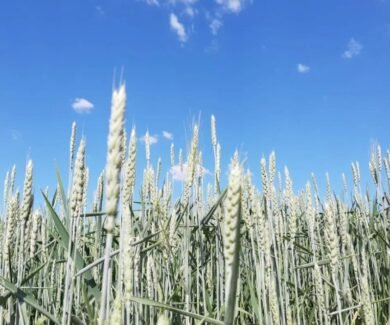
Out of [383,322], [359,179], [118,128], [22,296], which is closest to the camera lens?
[118,128]

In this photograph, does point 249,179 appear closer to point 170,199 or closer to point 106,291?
point 170,199

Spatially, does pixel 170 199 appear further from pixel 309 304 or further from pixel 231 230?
pixel 231 230

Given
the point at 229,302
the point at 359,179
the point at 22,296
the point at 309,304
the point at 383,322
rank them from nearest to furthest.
A: 1. the point at 229,302
2. the point at 22,296
3. the point at 383,322
4. the point at 309,304
5. the point at 359,179

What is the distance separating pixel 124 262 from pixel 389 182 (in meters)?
2.43

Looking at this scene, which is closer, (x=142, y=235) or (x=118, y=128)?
(x=118, y=128)

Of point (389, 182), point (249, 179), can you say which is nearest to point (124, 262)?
point (249, 179)

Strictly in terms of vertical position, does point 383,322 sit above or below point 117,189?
below

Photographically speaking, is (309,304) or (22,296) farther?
(309,304)

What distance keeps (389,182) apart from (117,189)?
106 inches

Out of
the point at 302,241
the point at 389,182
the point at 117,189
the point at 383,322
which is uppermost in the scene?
the point at 389,182

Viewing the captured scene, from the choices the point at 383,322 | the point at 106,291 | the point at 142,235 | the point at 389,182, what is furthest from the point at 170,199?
the point at 106,291

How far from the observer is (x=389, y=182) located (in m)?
2.97

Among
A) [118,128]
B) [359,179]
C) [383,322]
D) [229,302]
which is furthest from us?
[359,179]

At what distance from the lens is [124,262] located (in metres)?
1.03
